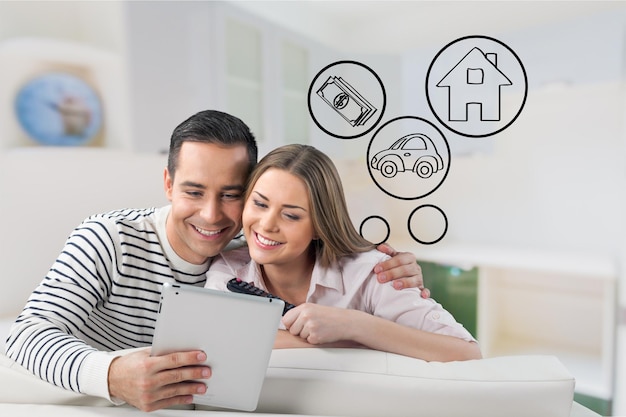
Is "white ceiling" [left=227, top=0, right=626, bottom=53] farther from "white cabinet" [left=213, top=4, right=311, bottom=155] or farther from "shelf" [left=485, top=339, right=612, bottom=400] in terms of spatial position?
"shelf" [left=485, top=339, right=612, bottom=400]

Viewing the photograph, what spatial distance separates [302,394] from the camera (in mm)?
681

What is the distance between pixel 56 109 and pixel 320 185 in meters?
0.55

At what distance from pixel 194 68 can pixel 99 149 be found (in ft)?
0.91

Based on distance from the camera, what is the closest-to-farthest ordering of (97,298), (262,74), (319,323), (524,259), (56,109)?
(319,323), (97,298), (56,109), (262,74), (524,259)

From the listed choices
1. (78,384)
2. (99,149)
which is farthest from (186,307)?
(99,149)

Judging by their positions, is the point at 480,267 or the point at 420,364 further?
the point at 480,267

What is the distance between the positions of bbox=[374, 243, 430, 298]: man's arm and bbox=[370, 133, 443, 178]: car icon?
5.9 inches

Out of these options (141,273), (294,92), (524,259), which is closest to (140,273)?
(141,273)

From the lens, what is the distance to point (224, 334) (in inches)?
26.3

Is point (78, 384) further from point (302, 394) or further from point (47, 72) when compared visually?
point (47, 72)

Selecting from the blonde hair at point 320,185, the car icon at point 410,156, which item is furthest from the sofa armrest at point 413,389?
the car icon at point 410,156

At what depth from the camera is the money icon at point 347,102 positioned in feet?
3.01

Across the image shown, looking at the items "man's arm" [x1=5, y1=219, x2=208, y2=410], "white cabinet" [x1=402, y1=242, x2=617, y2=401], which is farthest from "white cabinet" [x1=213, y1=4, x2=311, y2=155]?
"white cabinet" [x1=402, y1=242, x2=617, y2=401]

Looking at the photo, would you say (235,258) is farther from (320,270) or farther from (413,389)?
(413,389)
